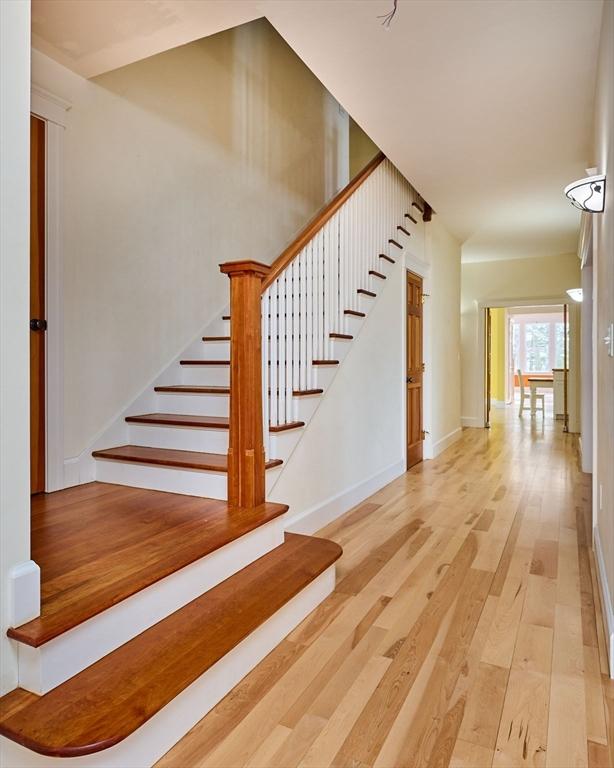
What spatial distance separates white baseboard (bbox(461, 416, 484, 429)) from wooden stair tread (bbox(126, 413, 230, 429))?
641 centimetres

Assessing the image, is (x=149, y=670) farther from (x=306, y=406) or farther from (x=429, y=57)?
(x=429, y=57)

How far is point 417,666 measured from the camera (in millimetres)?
1866

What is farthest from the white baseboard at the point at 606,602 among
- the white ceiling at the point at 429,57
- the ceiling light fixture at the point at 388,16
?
the ceiling light fixture at the point at 388,16

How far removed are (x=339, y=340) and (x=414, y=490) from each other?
1.65 metres

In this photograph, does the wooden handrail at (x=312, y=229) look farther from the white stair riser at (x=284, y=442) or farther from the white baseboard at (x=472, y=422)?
the white baseboard at (x=472, y=422)

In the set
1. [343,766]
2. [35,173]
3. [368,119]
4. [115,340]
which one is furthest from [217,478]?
[368,119]

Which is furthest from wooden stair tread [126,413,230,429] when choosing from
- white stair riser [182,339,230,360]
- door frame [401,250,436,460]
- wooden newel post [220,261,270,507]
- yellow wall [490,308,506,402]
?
yellow wall [490,308,506,402]

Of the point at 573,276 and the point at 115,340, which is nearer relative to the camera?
the point at 115,340

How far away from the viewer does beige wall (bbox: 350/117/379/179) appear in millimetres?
6590

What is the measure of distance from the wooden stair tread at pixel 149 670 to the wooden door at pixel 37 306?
133 cm

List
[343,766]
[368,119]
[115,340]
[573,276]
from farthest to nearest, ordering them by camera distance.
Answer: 1. [573,276]
2. [368,119]
3. [115,340]
4. [343,766]

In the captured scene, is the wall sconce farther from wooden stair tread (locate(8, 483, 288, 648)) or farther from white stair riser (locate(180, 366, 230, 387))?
white stair riser (locate(180, 366, 230, 387))

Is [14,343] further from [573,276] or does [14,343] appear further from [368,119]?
[573,276]

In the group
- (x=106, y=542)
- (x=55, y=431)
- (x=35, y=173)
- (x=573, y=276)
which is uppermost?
(x=573, y=276)
